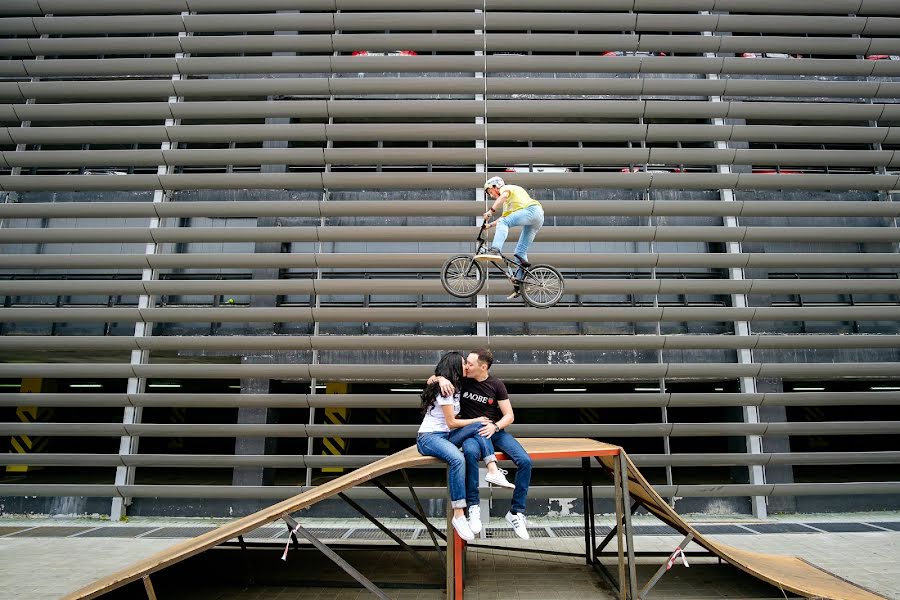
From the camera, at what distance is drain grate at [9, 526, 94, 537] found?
8.16m

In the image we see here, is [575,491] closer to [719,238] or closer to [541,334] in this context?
[541,334]

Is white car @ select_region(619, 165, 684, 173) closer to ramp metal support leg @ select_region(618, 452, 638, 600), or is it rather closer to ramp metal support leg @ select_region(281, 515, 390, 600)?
ramp metal support leg @ select_region(618, 452, 638, 600)

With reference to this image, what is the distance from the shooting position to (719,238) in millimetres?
9086

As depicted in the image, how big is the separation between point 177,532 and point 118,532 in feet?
3.33

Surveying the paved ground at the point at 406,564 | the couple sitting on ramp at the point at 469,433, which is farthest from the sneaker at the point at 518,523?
the paved ground at the point at 406,564

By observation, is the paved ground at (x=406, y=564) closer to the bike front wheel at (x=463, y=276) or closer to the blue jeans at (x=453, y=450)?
the blue jeans at (x=453, y=450)

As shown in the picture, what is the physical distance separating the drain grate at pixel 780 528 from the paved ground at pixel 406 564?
0.03m

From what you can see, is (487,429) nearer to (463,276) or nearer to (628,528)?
(628,528)

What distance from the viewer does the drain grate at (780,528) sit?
8.23 m

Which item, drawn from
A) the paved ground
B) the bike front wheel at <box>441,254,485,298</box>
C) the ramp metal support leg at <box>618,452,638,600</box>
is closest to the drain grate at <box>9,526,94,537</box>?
the paved ground

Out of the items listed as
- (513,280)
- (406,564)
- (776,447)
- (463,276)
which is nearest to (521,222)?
(513,280)

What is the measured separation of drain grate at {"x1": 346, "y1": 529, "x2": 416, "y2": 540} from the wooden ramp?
3112 millimetres

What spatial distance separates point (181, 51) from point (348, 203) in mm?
5015

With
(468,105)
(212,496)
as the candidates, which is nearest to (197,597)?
(212,496)
